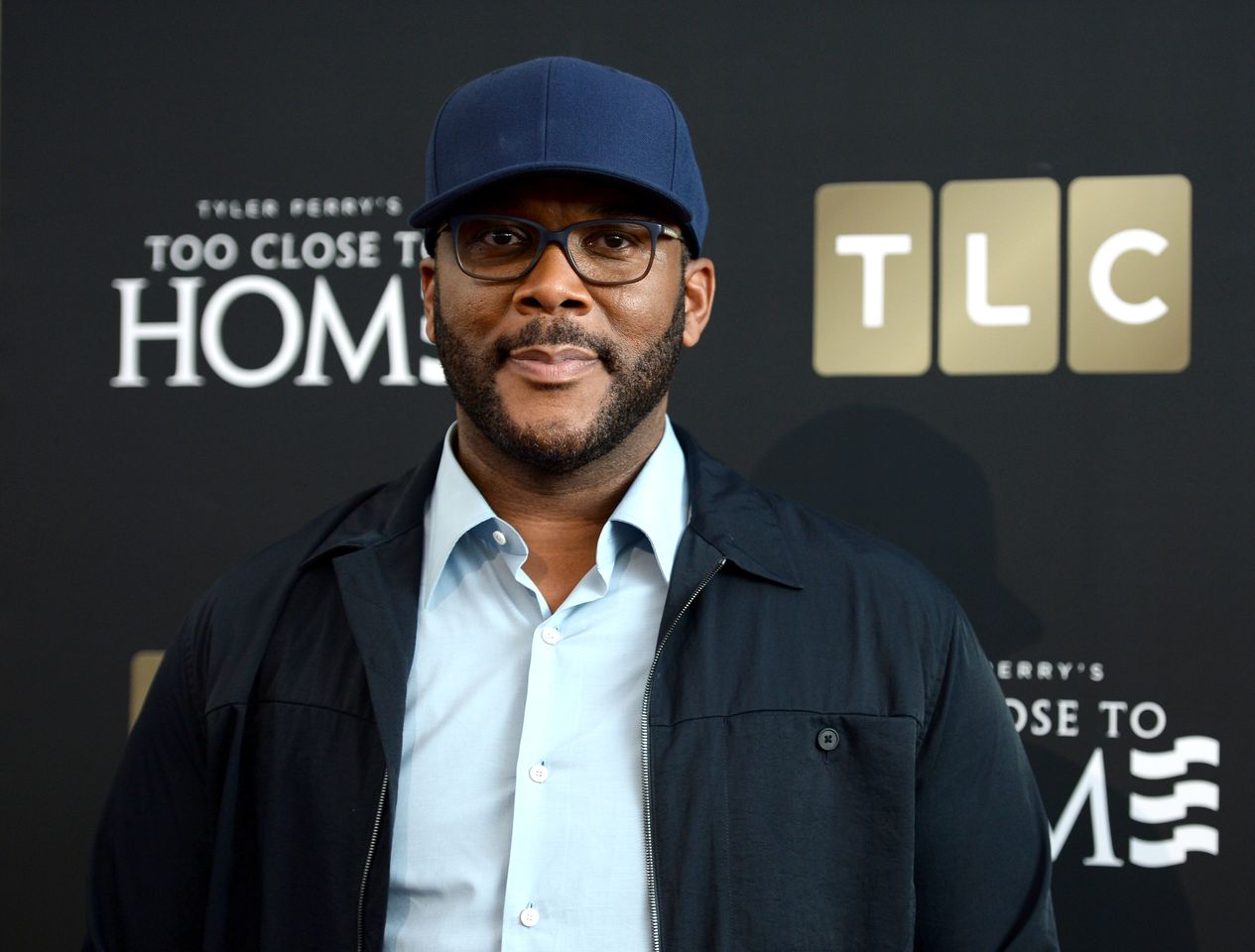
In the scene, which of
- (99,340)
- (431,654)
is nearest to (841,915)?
(431,654)

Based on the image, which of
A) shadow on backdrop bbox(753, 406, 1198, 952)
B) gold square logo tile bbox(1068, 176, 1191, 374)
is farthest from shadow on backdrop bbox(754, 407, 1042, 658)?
gold square logo tile bbox(1068, 176, 1191, 374)

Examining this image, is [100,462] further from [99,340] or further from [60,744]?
[60,744]

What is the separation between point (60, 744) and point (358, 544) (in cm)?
104

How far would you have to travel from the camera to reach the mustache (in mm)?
1108

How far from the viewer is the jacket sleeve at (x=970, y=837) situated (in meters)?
1.12

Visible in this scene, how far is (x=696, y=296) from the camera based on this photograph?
127 centimetres

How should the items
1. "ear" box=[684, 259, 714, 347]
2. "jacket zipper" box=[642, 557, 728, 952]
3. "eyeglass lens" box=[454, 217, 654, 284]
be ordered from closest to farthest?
"jacket zipper" box=[642, 557, 728, 952], "eyeglass lens" box=[454, 217, 654, 284], "ear" box=[684, 259, 714, 347]

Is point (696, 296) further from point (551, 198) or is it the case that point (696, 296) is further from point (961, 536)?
point (961, 536)

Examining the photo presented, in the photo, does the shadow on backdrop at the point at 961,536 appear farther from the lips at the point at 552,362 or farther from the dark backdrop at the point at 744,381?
the lips at the point at 552,362

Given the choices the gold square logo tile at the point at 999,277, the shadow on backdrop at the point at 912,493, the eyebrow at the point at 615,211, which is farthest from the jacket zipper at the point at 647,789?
the gold square logo tile at the point at 999,277

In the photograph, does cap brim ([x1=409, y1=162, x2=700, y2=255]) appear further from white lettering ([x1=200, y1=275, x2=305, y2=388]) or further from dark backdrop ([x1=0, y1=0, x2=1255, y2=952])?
white lettering ([x1=200, y1=275, x2=305, y2=388])

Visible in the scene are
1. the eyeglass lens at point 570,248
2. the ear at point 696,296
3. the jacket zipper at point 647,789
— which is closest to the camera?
the jacket zipper at point 647,789

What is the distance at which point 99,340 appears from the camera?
1.93m

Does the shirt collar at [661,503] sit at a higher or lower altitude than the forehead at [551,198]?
lower
